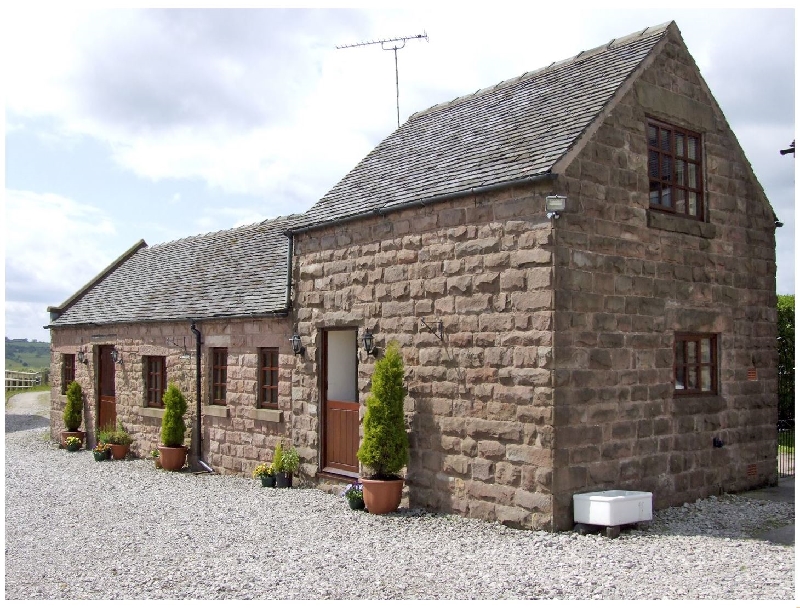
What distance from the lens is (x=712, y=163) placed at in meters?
11.7

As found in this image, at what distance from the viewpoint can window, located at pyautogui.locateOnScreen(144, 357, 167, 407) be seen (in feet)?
58.4

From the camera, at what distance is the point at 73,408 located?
2039cm

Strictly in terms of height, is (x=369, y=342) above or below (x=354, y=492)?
above

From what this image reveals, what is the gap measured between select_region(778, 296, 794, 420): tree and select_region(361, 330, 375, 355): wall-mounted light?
10062mm

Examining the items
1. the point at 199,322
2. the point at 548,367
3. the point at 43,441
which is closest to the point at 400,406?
the point at 548,367

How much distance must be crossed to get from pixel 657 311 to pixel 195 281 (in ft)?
38.6

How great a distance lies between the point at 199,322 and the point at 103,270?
362 inches

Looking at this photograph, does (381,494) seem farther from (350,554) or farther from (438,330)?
(438,330)

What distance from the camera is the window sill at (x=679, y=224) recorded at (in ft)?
34.8

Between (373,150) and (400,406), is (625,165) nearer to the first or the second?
(400,406)

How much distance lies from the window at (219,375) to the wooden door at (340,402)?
12.2 ft

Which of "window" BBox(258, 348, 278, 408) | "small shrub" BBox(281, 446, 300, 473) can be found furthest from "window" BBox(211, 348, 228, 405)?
"small shrub" BBox(281, 446, 300, 473)

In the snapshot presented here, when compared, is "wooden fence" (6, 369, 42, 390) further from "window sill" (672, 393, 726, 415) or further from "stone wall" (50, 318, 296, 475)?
"window sill" (672, 393, 726, 415)

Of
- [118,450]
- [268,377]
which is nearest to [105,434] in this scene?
[118,450]
